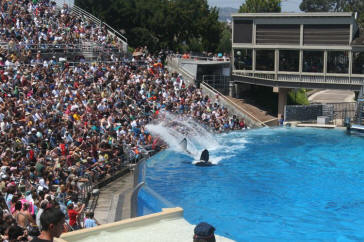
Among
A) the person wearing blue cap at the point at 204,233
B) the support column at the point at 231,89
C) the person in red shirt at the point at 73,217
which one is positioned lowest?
the person in red shirt at the point at 73,217

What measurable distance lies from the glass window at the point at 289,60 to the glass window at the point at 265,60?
0.71 m

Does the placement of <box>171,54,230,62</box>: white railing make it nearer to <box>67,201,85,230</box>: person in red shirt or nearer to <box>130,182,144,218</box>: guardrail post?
<box>67,201,85,230</box>: person in red shirt

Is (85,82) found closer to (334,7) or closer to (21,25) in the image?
(21,25)

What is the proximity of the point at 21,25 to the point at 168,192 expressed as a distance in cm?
1596

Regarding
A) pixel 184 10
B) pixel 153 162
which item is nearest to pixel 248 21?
pixel 184 10

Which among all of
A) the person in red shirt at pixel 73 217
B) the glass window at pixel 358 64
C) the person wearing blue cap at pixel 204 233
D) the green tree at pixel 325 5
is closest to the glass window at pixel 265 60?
the glass window at pixel 358 64

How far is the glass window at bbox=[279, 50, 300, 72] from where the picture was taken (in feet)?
131

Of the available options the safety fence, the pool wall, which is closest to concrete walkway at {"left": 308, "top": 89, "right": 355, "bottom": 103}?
the safety fence

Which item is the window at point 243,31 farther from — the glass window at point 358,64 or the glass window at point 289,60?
the glass window at point 358,64

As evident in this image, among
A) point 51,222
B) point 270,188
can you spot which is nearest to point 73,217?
point 51,222

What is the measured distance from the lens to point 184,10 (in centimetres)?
4875

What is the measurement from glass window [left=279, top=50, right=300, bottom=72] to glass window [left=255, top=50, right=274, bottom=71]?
708mm

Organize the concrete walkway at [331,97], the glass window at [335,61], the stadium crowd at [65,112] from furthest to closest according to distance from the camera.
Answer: the concrete walkway at [331,97] → the glass window at [335,61] → the stadium crowd at [65,112]

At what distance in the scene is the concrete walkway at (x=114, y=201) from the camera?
12.0 metres
